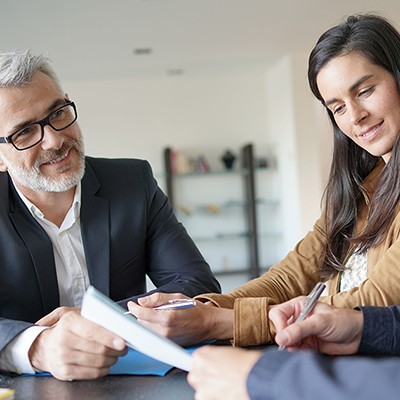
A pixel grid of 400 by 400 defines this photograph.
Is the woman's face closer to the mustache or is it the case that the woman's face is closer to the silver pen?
the silver pen

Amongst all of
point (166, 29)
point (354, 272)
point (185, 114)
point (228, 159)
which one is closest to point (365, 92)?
point (354, 272)

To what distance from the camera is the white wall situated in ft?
25.6

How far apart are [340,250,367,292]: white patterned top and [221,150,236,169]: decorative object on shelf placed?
614 cm

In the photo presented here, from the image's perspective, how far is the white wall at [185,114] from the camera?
7.80 m

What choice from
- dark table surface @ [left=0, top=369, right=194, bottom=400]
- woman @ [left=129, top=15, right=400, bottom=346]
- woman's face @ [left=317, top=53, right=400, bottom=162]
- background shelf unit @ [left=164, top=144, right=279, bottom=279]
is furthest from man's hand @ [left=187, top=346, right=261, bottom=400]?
background shelf unit @ [left=164, top=144, right=279, bottom=279]

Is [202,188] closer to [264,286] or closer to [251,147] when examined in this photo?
[251,147]

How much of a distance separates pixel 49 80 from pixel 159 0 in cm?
305

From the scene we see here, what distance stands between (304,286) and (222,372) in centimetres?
98

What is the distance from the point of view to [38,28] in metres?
5.29

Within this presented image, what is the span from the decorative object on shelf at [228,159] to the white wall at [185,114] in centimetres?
17

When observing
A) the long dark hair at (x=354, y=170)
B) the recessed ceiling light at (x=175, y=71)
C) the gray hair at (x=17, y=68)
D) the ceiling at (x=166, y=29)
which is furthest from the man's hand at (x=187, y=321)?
the recessed ceiling light at (x=175, y=71)

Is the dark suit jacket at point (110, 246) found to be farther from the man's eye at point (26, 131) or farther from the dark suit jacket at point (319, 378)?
the dark suit jacket at point (319, 378)

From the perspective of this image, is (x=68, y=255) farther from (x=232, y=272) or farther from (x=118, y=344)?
(x=232, y=272)

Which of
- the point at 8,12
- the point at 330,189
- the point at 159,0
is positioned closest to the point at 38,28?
the point at 8,12
